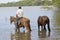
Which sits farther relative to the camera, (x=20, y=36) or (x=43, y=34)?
(x=43, y=34)

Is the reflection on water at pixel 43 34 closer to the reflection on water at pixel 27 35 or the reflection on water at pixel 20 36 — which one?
the reflection on water at pixel 27 35

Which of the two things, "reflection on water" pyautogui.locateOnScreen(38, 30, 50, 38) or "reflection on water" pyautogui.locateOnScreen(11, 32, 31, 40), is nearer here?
"reflection on water" pyautogui.locateOnScreen(11, 32, 31, 40)

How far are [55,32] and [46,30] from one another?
0.71 metres

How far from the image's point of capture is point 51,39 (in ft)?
38.1

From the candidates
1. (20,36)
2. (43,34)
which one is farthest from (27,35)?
(43,34)

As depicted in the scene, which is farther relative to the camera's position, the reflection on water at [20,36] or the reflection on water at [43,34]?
the reflection on water at [43,34]

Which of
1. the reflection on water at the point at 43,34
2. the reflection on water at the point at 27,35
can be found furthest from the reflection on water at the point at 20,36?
the reflection on water at the point at 43,34

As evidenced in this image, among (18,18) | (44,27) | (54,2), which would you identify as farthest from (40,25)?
(54,2)

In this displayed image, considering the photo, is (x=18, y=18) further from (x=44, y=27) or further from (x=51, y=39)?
(x=51, y=39)

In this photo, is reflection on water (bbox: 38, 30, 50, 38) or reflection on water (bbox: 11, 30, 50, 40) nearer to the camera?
reflection on water (bbox: 11, 30, 50, 40)

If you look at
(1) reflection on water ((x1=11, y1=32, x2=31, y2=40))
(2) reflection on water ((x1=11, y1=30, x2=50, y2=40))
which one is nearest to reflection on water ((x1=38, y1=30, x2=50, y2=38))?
(2) reflection on water ((x1=11, y1=30, x2=50, y2=40))

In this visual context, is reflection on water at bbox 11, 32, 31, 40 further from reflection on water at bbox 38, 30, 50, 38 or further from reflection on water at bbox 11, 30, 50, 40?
reflection on water at bbox 38, 30, 50, 38

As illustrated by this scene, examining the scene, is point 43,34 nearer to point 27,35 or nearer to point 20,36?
point 27,35

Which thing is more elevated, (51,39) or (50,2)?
Answer: (50,2)
